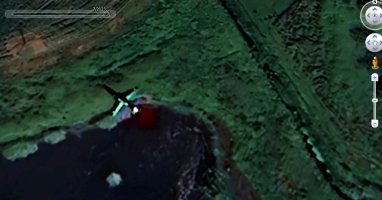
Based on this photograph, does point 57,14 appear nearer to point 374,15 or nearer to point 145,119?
point 145,119

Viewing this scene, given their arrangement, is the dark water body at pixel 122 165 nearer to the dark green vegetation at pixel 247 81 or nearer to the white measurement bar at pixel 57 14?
the dark green vegetation at pixel 247 81

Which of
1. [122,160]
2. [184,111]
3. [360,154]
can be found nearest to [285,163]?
[360,154]

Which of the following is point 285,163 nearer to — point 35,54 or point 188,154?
point 188,154

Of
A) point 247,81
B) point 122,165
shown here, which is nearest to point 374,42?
point 247,81

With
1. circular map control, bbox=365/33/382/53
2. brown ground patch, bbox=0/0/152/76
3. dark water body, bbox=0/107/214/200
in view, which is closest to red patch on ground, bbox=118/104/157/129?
dark water body, bbox=0/107/214/200

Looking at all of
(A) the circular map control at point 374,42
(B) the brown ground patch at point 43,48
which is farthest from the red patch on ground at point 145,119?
(A) the circular map control at point 374,42

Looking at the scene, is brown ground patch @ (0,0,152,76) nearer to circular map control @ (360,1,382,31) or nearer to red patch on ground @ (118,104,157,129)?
red patch on ground @ (118,104,157,129)
